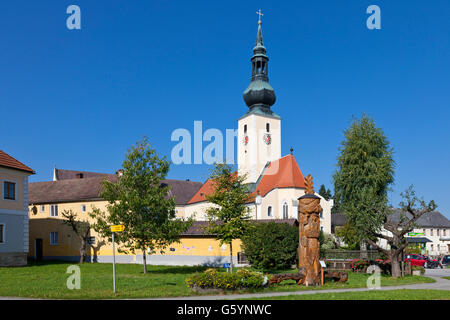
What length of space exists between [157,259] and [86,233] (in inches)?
313

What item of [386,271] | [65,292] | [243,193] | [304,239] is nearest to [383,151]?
[386,271]

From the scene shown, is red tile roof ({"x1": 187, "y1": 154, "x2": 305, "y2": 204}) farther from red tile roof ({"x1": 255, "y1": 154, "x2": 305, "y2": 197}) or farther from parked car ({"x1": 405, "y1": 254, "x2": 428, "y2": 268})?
parked car ({"x1": 405, "y1": 254, "x2": 428, "y2": 268})

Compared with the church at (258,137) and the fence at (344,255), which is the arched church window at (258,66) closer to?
the church at (258,137)

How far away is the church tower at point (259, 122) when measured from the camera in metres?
69.4

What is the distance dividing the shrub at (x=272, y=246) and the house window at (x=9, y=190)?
1705cm


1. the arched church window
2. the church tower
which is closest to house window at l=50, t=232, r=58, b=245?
the church tower

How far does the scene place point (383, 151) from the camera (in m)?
44.3

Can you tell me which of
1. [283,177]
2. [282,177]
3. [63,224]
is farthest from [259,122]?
[63,224]

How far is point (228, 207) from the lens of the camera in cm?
2692

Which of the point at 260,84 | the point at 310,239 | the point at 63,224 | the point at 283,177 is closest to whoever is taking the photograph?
the point at 310,239

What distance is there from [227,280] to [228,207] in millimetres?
10769

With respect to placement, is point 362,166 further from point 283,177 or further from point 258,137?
point 258,137

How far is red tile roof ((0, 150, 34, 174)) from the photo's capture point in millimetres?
31547

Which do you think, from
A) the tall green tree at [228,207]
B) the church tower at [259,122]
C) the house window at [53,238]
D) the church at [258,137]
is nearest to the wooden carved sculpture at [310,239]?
the tall green tree at [228,207]
